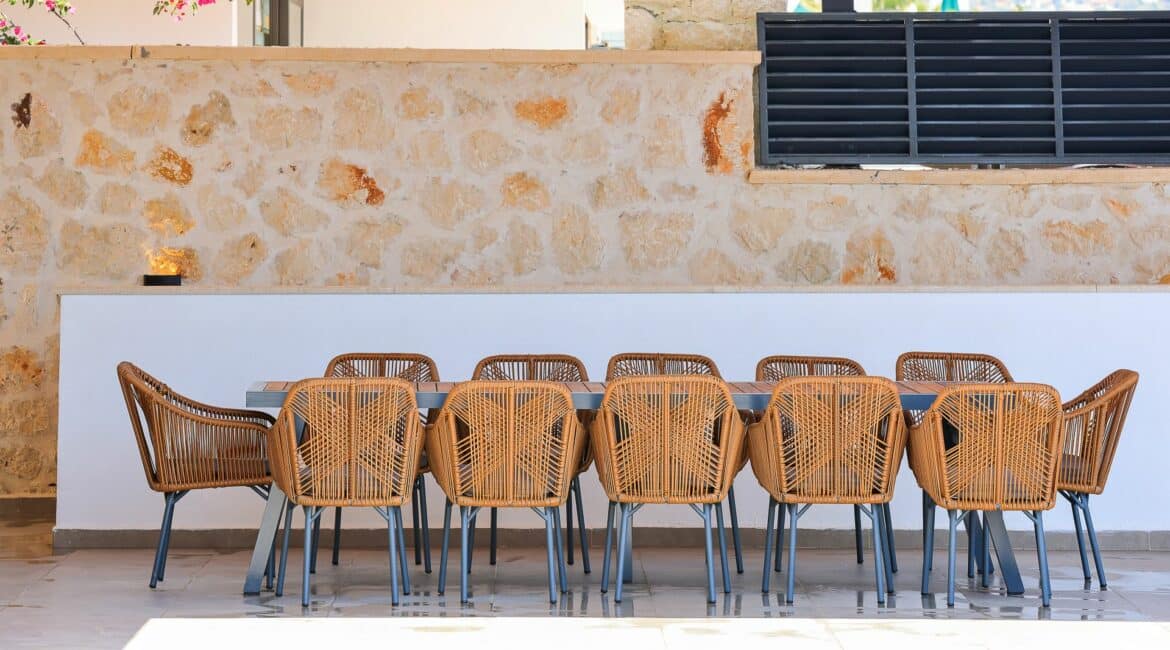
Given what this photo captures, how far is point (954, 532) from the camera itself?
4398 millimetres

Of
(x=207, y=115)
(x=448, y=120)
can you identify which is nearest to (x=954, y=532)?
(x=448, y=120)

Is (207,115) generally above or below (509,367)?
above

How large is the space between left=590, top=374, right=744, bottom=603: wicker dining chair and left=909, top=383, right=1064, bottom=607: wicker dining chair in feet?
2.31

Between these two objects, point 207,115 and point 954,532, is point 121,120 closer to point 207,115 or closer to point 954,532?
point 207,115

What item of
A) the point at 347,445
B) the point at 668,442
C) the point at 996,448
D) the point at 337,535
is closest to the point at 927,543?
the point at 996,448

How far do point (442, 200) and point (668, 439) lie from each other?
2.68m

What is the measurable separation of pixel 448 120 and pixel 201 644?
11.3ft

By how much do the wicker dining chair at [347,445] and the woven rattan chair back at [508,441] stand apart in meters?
0.16

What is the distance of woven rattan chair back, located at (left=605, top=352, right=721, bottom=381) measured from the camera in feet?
17.8

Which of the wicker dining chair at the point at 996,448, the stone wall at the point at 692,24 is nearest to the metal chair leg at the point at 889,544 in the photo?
the wicker dining chair at the point at 996,448

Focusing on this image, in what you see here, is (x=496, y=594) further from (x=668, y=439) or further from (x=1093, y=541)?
(x=1093, y=541)

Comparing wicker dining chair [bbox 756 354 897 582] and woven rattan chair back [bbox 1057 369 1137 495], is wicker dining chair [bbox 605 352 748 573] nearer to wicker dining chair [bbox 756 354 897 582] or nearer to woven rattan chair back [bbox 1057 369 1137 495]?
wicker dining chair [bbox 756 354 897 582]

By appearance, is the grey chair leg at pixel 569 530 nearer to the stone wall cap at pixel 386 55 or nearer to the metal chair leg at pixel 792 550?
the metal chair leg at pixel 792 550

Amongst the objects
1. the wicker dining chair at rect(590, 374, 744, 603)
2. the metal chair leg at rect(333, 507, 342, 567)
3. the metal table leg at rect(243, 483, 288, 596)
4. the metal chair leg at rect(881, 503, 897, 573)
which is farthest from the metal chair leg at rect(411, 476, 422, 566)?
the metal chair leg at rect(881, 503, 897, 573)
